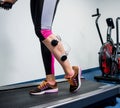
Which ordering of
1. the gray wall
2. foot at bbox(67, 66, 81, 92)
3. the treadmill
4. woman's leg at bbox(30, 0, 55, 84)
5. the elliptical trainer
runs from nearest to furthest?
the treadmill < woman's leg at bbox(30, 0, 55, 84) < foot at bbox(67, 66, 81, 92) < the gray wall < the elliptical trainer

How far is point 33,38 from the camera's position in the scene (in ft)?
10.4

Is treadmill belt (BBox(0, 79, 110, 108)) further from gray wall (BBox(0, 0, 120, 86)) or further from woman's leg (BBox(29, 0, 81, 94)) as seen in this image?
gray wall (BBox(0, 0, 120, 86))

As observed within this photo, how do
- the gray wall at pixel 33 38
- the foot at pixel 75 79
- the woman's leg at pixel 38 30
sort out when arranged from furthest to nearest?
the gray wall at pixel 33 38 < the foot at pixel 75 79 < the woman's leg at pixel 38 30

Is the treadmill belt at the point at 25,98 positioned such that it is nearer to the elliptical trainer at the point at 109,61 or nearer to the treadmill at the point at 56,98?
the treadmill at the point at 56,98

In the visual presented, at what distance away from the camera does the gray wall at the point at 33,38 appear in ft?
9.34

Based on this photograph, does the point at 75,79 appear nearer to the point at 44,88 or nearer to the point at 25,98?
the point at 44,88

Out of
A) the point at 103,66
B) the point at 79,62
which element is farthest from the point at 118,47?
the point at 79,62

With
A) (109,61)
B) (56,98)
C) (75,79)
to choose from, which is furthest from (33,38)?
(56,98)

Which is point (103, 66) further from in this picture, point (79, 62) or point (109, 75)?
point (79, 62)

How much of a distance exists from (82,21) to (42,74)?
4.66 ft

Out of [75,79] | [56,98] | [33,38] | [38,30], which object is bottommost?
[56,98]

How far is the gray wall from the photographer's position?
9.34 feet

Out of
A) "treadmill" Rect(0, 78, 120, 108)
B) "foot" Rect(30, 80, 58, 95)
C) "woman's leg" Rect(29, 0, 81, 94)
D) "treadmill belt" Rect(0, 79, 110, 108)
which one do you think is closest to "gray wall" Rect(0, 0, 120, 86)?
"treadmill" Rect(0, 78, 120, 108)

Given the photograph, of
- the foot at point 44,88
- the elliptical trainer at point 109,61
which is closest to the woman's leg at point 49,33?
the foot at point 44,88
